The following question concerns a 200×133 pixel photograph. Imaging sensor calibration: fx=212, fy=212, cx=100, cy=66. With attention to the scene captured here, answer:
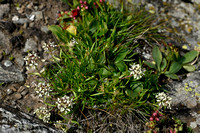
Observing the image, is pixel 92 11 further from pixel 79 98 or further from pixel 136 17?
pixel 79 98

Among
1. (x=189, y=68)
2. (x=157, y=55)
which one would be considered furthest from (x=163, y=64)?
(x=189, y=68)

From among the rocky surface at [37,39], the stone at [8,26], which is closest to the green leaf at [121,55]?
the rocky surface at [37,39]

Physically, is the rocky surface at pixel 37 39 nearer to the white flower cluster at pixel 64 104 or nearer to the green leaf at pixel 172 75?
the green leaf at pixel 172 75

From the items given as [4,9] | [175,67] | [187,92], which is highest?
[4,9]

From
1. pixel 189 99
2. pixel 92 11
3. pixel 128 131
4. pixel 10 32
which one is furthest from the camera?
pixel 92 11

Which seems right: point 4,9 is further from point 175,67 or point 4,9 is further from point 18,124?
point 175,67

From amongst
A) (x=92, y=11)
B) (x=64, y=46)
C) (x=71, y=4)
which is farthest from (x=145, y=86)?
(x=71, y=4)
